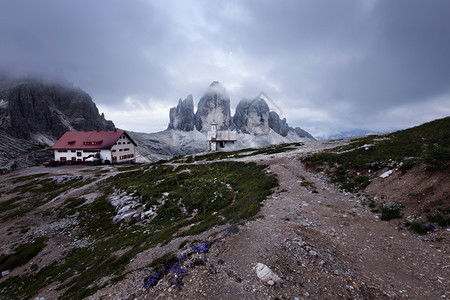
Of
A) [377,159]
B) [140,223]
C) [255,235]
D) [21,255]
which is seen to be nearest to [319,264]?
→ [255,235]

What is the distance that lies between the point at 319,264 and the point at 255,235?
3261mm

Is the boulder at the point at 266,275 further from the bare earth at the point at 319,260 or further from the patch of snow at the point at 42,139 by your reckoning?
the patch of snow at the point at 42,139

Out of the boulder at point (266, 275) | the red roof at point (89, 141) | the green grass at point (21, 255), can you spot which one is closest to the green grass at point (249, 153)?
the green grass at point (21, 255)

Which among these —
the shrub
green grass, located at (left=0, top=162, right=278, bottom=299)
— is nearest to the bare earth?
the shrub

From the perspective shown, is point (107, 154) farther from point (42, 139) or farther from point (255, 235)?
point (42, 139)

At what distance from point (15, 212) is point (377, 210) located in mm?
48988

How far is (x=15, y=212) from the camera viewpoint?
3150 cm

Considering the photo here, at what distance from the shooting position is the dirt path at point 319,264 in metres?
7.29

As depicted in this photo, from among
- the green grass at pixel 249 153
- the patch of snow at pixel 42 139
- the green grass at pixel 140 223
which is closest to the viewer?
the green grass at pixel 140 223

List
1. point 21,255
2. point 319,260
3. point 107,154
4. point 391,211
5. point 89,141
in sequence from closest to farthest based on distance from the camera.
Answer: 1. point 319,260
2. point 391,211
3. point 21,255
4. point 107,154
5. point 89,141

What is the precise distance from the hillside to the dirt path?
46mm

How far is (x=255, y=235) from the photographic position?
10539mm

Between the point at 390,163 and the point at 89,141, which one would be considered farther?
the point at 89,141

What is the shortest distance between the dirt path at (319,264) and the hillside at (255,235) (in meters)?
0.05
